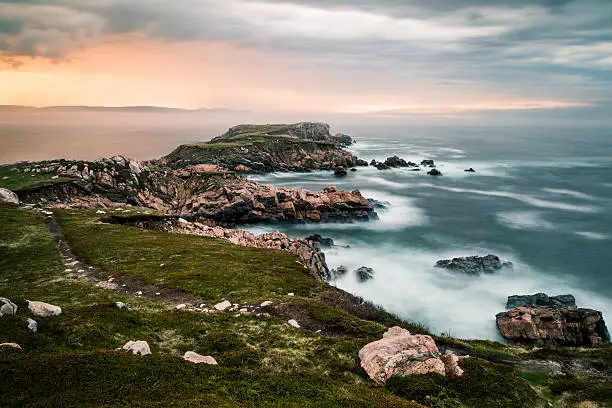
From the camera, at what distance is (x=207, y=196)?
3957 inches

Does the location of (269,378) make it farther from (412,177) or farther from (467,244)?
(412,177)

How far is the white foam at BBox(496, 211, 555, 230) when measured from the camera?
9562cm

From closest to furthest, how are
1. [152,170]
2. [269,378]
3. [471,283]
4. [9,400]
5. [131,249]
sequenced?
1. [9,400]
2. [269,378]
3. [131,249]
4. [471,283]
5. [152,170]

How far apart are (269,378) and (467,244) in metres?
77.9

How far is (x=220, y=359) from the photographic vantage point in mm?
19766

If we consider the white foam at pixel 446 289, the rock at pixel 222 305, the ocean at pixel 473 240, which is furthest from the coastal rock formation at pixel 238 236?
the rock at pixel 222 305

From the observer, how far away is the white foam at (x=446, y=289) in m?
52.2

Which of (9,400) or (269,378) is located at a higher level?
(9,400)

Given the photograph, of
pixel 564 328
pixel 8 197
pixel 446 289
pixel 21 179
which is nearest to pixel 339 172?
pixel 446 289

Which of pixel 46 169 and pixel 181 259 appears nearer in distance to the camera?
pixel 181 259

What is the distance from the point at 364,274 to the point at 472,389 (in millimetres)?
47382

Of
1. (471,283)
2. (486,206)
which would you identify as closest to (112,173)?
(471,283)

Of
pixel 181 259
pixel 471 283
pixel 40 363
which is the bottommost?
pixel 471 283

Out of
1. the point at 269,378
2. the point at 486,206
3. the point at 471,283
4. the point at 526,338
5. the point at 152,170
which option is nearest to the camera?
the point at 269,378
